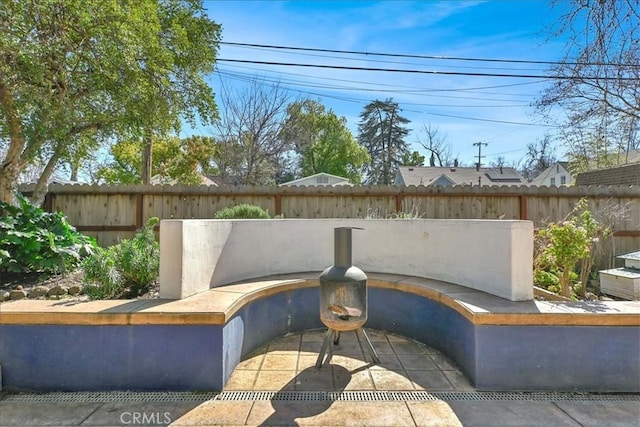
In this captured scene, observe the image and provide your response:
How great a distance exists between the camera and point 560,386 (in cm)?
243

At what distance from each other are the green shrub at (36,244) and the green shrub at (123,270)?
0.66 m

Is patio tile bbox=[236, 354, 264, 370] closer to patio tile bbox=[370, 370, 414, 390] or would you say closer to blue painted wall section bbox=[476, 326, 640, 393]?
patio tile bbox=[370, 370, 414, 390]

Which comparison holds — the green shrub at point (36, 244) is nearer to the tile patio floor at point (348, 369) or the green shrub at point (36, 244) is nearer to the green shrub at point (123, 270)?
the green shrub at point (123, 270)

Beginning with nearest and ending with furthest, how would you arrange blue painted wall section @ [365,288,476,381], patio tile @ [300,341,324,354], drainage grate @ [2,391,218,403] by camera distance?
1. drainage grate @ [2,391,218,403]
2. blue painted wall section @ [365,288,476,381]
3. patio tile @ [300,341,324,354]

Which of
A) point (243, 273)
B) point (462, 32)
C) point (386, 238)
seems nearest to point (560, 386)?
point (386, 238)

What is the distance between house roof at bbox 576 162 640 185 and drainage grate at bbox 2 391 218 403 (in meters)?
10.4

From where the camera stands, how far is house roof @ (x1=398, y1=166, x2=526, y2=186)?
20.8 meters

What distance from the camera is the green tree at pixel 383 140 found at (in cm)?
2789

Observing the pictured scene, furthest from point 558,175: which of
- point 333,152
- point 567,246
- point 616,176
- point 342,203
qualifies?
point 567,246

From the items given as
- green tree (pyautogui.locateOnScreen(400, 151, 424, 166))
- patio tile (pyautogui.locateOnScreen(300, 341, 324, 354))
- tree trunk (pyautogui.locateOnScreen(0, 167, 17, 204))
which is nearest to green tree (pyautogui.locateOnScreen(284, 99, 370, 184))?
green tree (pyautogui.locateOnScreen(400, 151, 424, 166))

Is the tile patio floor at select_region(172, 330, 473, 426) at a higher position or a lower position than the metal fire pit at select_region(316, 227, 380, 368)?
lower

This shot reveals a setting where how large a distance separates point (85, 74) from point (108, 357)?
368 centimetres

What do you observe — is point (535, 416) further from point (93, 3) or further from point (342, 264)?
point (93, 3)

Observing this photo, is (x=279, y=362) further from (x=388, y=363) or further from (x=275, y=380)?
(x=388, y=363)
